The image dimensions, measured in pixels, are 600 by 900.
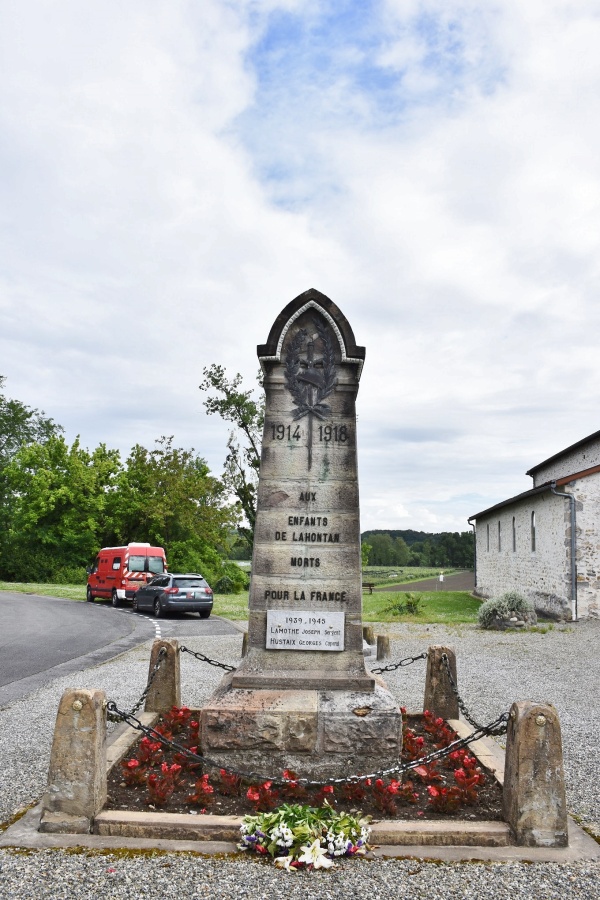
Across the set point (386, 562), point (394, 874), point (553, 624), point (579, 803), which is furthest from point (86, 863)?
point (386, 562)

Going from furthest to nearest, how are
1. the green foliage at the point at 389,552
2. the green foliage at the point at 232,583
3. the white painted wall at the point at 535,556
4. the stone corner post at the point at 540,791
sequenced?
the green foliage at the point at 389,552 → the green foliage at the point at 232,583 → the white painted wall at the point at 535,556 → the stone corner post at the point at 540,791

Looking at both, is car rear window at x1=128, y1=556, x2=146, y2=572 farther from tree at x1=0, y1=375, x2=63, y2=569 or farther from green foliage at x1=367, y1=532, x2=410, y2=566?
green foliage at x1=367, y1=532, x2=410, y2=566

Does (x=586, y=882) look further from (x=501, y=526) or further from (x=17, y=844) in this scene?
(x=501, y=526)

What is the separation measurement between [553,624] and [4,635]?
14.3m

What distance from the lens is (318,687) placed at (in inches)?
208

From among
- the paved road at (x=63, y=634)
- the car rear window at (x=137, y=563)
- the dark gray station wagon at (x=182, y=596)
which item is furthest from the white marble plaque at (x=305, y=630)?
the car rear window at (x=137, y=563)

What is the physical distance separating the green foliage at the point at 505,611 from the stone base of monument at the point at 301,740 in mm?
14794

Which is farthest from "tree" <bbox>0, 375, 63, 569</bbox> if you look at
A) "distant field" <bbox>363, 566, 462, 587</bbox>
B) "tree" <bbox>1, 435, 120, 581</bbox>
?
"distant field" <bbox>363, 566, 462, 587</bbox>

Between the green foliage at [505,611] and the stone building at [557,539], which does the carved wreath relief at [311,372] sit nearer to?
the green foliage at [505,611]

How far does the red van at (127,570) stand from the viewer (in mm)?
25656

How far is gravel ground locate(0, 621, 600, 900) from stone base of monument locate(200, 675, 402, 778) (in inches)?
38.5

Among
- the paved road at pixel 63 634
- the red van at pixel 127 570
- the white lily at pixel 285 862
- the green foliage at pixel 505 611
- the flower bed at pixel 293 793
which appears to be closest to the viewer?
the white lily at pixel 285 862

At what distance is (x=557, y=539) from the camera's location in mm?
21453

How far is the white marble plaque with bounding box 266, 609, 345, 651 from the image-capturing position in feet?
17.8
